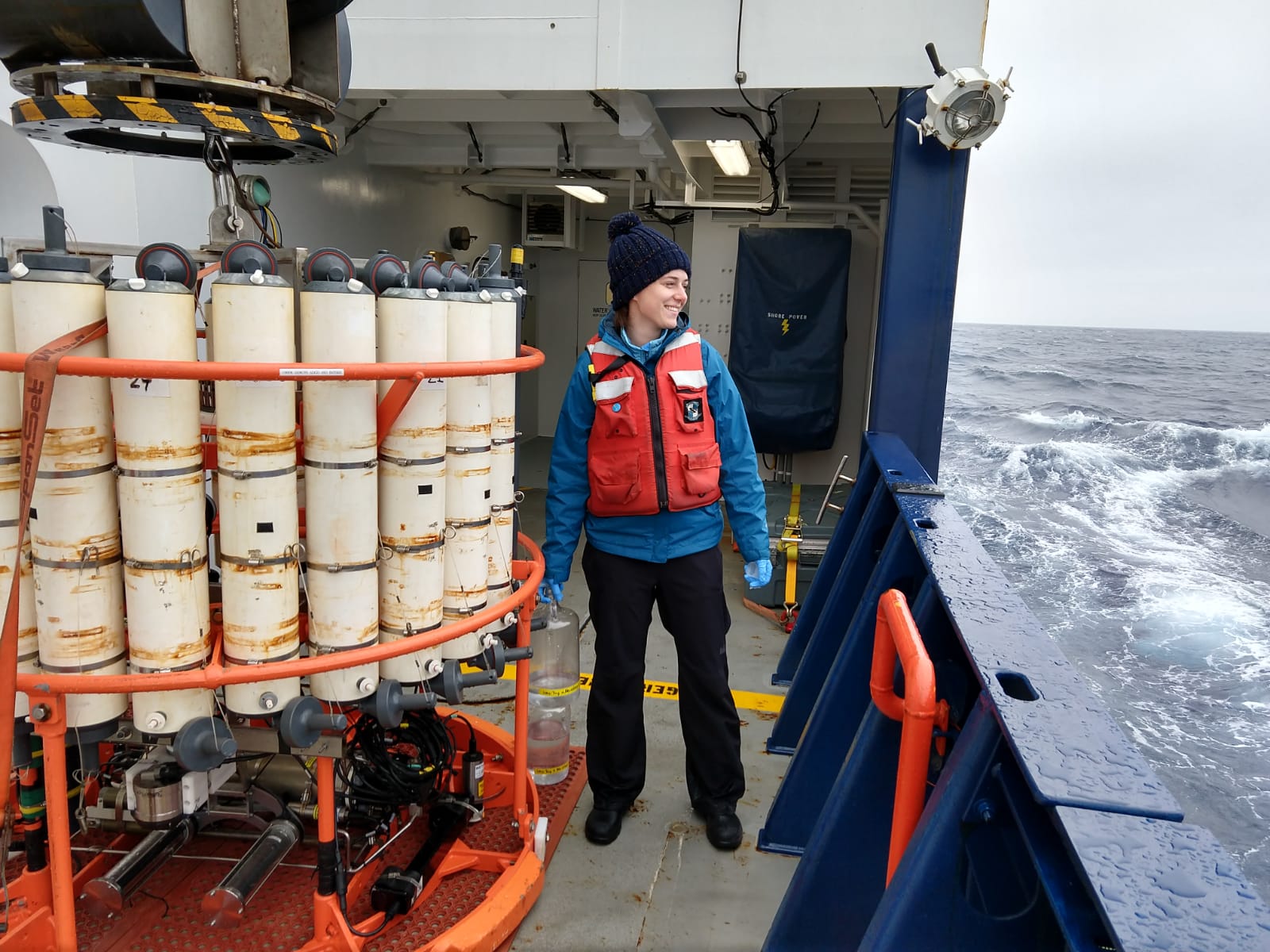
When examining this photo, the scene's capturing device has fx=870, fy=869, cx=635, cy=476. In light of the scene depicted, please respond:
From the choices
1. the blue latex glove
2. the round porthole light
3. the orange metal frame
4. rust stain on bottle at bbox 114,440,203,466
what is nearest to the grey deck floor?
the orange metal frame

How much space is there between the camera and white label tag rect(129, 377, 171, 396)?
1765 millimetres

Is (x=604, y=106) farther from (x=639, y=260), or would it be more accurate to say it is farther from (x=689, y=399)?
(x=689, y=399)

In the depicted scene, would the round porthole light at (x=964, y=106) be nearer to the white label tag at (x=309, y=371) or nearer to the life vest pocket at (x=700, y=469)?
the life vest pocket at (x=700, y=469)

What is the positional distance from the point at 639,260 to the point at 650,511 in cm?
78

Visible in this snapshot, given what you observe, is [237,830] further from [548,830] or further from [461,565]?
[461,565]

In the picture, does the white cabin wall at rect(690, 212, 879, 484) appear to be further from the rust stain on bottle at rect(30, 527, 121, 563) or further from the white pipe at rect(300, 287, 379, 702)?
the rust stain on bottle at rect(30, 527, 121, 563)

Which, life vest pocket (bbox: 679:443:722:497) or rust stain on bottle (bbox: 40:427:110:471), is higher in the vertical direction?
rust stain on bottle (bbox: 40:427:110:471)

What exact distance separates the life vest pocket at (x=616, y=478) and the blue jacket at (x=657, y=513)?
11cm

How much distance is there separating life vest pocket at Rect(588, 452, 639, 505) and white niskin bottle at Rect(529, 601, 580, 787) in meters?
0.54

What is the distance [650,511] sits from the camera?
2768 millimetres

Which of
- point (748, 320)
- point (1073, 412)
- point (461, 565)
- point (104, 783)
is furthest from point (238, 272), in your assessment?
point (1073, 412)

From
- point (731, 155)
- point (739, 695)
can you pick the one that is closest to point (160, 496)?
point (739, 695)

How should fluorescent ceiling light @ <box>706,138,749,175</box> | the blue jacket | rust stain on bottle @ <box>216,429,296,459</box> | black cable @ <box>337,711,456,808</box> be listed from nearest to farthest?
rust stain on bottle @ <box>216,429,296,459</box> < black cable @ <box>337,711,456,808</box> < the blue jacket < fluorescent ceiling light @ <box>706,138,749,175</box>

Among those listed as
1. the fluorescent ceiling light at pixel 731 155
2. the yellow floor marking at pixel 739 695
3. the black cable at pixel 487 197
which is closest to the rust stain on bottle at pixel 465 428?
the yellow floor marking at pixel 739 695
